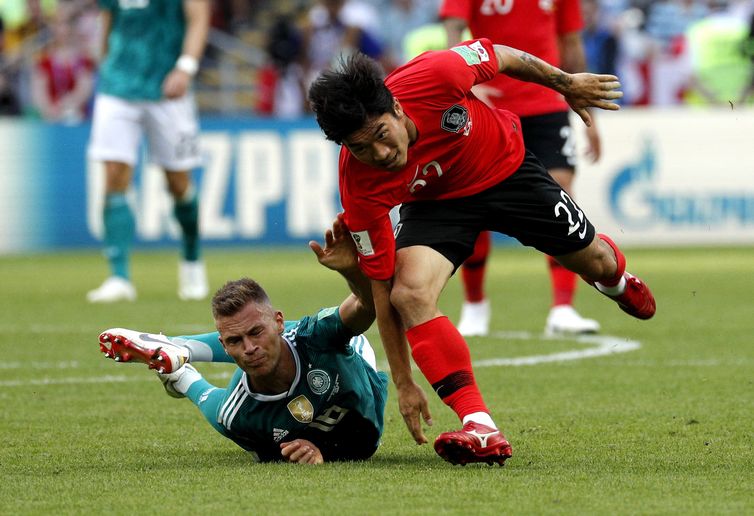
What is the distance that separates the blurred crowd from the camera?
1766 centimetres

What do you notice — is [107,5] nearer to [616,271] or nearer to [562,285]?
[562,285]

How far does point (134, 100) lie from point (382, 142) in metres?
6.46

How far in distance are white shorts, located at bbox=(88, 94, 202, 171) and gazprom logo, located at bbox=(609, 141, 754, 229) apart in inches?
254

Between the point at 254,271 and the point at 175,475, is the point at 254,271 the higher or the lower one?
the lower one

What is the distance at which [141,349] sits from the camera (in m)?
5.09

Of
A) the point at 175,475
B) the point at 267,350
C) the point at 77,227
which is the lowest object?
the point at 77,227

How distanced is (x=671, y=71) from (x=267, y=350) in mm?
14541

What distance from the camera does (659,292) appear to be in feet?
37.4

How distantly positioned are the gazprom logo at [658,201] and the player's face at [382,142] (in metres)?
11.6

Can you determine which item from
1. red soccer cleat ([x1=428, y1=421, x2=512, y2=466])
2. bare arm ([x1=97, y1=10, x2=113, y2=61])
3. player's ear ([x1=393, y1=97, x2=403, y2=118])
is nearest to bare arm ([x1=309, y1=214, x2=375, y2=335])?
player's ear ([x1=393, y1=97, x2=403, y2=118])

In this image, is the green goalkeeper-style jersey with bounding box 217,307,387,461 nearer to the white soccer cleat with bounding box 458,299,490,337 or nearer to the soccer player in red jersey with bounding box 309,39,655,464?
the soccer player in red jersey with bounding box 309,39,655,464

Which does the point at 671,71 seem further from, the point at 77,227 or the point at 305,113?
the point at 77,227

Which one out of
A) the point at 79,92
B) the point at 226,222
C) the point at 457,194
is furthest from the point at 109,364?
the point at 79,92

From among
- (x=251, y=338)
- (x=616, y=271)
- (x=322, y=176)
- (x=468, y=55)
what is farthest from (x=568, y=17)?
(x=322, y=176)
